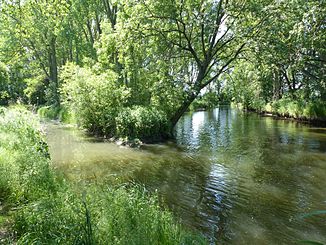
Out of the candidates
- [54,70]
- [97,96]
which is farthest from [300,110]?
[54,70]

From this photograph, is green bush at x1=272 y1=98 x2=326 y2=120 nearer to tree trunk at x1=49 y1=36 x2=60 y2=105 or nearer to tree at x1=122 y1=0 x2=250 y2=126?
tree at x1=122 y1=0 x2=250 y2=126

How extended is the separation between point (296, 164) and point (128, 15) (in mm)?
12178

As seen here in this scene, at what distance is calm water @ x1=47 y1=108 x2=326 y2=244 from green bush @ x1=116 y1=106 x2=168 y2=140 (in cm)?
111

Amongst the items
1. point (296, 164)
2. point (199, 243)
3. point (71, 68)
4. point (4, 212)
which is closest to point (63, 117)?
point (71, 68)

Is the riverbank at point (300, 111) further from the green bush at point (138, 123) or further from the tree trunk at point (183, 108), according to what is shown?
the green bush at point (138, 123)

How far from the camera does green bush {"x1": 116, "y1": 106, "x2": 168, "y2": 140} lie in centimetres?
1508

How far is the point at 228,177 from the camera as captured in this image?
9.28m

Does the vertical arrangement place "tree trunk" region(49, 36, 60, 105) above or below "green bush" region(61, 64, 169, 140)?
above

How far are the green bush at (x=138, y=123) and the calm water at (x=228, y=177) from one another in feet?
3.64

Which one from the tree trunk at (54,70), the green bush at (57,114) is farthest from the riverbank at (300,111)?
the tree trunk at (54,70)

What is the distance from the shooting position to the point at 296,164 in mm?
10961

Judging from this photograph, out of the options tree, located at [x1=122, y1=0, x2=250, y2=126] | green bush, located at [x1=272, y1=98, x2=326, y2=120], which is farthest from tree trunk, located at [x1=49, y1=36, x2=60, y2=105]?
green bush, located at [x1=272, y1=98, x2=326, y2=120]

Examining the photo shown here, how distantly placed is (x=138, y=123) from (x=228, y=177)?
6678 mm

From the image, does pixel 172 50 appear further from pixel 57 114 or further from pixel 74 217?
pixel 57 114
